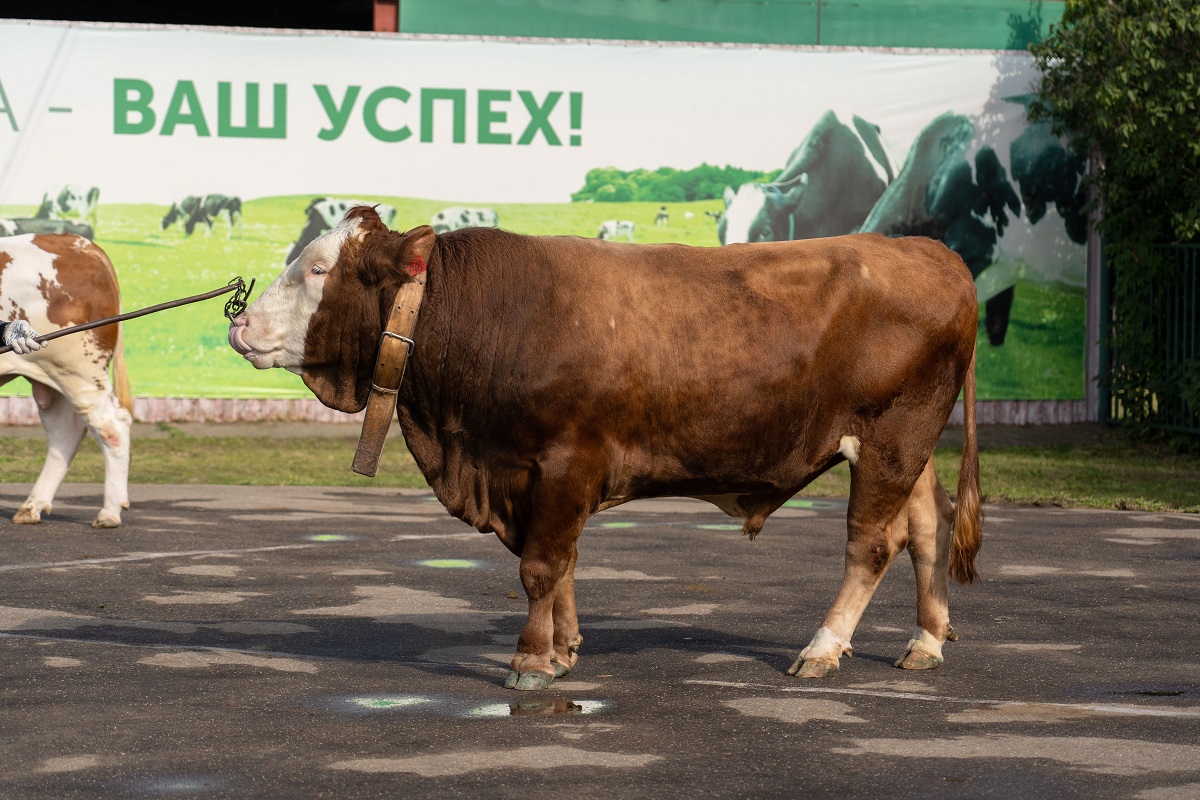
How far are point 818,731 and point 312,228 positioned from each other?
12495 mm

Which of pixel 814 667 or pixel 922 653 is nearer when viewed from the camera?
pixel 814 667

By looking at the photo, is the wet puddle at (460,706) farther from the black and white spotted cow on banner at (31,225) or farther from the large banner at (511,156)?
the black and white spotted cow on banner at (31,225)

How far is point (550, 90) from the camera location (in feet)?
58.5

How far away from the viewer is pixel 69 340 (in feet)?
35.2

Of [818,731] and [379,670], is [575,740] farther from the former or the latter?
[379,670]

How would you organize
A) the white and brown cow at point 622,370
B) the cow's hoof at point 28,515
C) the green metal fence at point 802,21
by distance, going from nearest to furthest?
the white and brown cow at point 622,370
the cow's hoof at point 28,515
the green metal fence at point 802,21

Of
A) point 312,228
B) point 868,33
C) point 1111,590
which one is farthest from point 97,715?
point 868,33

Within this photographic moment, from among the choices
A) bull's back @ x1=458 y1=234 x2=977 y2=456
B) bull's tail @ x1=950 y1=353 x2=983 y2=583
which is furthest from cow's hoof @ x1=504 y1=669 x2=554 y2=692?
bull's tail @ x1=950 y1=353 x2=983 y2=583

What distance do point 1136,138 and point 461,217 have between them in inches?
264

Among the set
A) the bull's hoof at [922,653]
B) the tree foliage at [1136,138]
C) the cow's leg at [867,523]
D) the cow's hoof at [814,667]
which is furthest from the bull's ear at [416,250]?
the tree foliage at [1136,138]

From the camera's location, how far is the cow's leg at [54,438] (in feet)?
35.9

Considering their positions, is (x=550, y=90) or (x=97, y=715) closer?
(x=97, y=715)

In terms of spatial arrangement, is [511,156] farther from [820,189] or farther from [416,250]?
[416,250]

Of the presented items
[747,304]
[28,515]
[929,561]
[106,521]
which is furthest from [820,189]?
[747,304]
